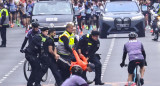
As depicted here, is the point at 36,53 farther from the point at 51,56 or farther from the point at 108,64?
the point at 108,64

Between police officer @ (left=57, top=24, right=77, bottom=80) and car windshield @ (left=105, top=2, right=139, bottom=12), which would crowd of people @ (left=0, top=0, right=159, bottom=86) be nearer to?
police officer @ (left=57, top=24, right=77, bottom=80)

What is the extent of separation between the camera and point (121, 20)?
35.5 m

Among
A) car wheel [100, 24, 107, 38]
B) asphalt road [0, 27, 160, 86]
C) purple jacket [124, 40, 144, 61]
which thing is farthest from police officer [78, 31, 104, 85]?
car wheel [100, 24, 107, 38]

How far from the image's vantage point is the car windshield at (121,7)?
121 ft

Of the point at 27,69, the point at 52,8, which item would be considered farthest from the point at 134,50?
the point at 52,8

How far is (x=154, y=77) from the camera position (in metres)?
22.8

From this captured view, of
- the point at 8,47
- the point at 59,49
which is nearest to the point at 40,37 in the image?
the point at 59,49

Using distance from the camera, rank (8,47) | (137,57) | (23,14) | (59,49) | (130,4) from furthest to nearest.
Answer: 1. (23,14)
2. (130,4)
3. (8,47)
4. (59,49)
5. (137,57)

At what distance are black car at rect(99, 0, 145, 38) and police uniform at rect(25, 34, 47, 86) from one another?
624 inches

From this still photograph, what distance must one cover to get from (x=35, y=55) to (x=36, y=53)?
0.06 metres

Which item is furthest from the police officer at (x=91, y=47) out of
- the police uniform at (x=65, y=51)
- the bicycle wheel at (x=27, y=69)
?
the bicycle wheel at (x=27, y=69)

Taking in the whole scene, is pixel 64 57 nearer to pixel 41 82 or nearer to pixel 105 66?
pixel 41 82

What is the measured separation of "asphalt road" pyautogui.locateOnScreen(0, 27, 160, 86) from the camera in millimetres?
22142

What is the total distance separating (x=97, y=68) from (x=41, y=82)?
2.15 meters
